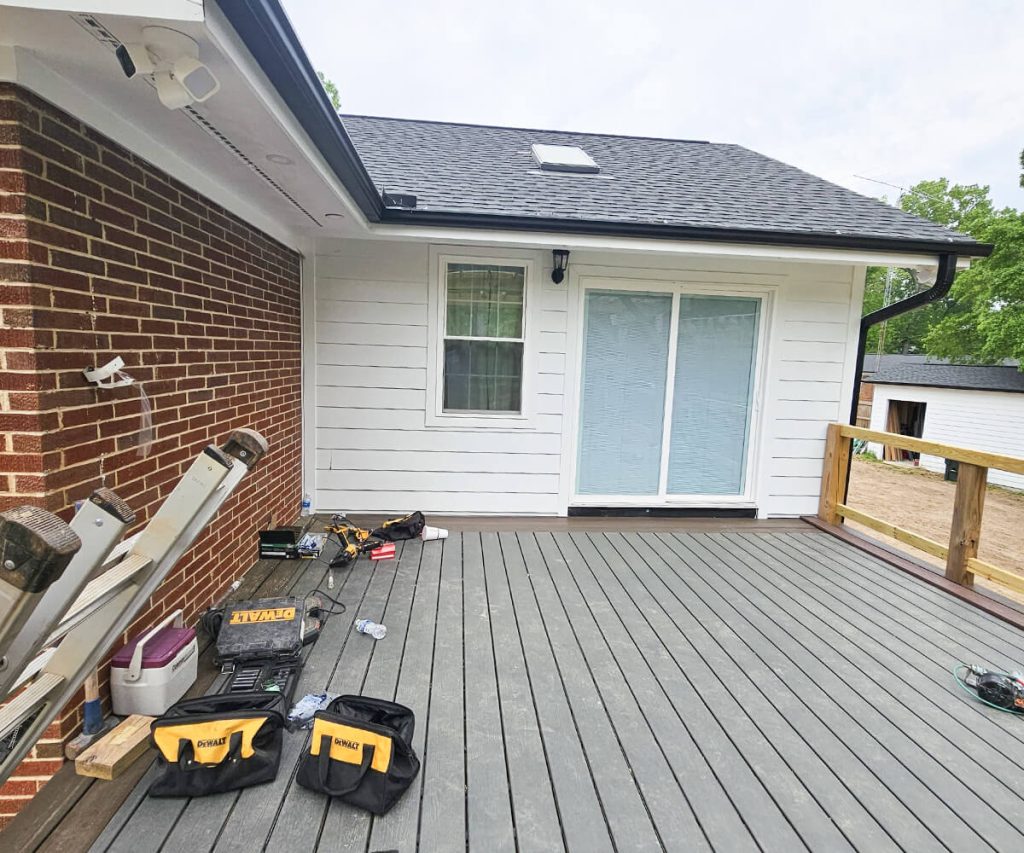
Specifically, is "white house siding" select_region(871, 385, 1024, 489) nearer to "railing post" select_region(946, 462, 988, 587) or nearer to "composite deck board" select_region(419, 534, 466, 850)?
"railing post" select_region(946, 462, 988, 587)

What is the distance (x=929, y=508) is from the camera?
1036 centimetres

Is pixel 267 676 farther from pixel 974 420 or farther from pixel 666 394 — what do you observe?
pixel 974 420

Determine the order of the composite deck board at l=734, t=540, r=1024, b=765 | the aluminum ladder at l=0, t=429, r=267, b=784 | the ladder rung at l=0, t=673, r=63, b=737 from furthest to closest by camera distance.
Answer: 1. the composite deck board at l=734, t=540, r=1024, b=765
2. the ladder rung at l=0, t=673, r=63, b=737
3. the aluminum ladder at l=0, t=429, r=267, b=784

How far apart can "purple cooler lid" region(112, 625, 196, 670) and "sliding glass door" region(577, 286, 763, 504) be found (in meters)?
3.34

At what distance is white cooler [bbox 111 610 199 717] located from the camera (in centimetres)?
194

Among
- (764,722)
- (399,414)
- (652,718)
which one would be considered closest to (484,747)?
(652,718)

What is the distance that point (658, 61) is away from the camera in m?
19.3

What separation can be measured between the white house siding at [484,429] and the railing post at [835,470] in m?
0.10

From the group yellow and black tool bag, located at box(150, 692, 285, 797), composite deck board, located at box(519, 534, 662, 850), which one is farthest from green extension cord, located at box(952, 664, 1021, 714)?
yellow and black tool bag, located at box(150, 692, 285, 797)

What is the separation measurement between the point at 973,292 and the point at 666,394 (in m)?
19.1

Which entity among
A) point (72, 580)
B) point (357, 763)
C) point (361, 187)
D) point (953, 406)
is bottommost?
point (357, 763)

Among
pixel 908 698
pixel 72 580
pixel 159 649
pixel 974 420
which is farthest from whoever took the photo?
pixel 974 420

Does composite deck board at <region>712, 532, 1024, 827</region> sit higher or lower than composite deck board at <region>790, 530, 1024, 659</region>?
lower

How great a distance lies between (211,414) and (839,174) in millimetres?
47264
